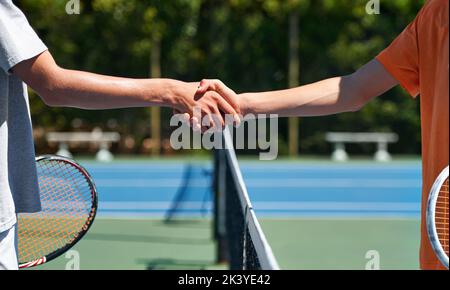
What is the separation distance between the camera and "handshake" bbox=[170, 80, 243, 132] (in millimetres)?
1889

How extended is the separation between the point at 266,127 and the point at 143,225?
780cm

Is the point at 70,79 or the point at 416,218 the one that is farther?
the point at 416,218

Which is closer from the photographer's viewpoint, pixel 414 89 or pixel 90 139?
pixel 414 89

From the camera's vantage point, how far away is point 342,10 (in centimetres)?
1498

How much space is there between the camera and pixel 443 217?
147 centimetres

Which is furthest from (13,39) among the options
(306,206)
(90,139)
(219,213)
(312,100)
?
(90,139)

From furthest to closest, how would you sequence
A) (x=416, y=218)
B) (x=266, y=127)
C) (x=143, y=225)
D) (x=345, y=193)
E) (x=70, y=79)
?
(x=266, y=127) → (x=345, y=193) → (x=416, y=218) → (x=143, y=225) → (x=70, y=79)

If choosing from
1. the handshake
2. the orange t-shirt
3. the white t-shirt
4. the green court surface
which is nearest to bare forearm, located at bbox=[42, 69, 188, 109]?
the white t-shirt

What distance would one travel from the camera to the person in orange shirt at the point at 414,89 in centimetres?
147

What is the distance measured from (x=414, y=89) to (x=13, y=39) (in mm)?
993

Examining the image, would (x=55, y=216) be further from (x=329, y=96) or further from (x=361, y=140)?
(x=361, y=140)

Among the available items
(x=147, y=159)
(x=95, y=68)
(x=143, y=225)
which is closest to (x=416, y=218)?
(x=143, y=225)

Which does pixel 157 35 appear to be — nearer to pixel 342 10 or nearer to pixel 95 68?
pixel 95 68

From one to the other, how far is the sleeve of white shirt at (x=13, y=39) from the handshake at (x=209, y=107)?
54cm
